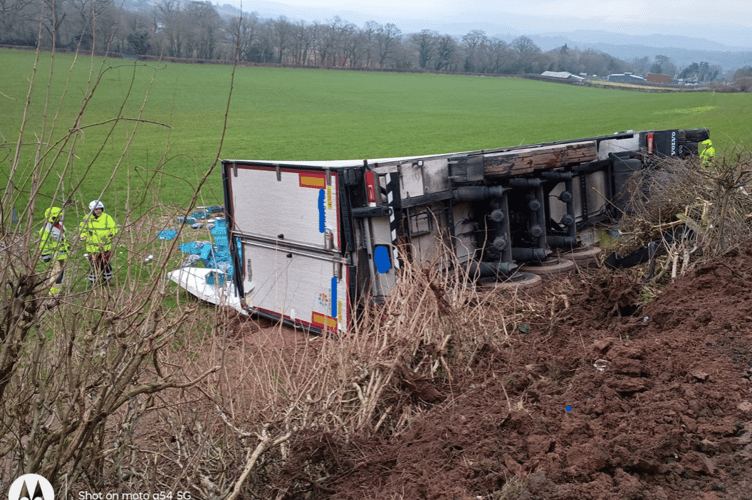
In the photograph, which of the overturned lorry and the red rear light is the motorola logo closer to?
the overturned lorry

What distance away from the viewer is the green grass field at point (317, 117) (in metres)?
27.1

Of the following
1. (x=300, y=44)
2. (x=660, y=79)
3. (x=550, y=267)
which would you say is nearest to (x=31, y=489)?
(x=550, y=267)

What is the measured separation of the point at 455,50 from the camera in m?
114

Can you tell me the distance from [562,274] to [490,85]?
8388cm

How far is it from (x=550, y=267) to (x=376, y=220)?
2928 millimetres

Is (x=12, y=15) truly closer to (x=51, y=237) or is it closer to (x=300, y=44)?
(x=51, y=237)

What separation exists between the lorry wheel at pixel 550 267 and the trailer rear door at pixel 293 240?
9.35ft

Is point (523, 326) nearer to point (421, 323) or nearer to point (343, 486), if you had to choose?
point (421, 323)

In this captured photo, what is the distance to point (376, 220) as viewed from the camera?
764cm

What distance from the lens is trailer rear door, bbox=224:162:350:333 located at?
7809mm

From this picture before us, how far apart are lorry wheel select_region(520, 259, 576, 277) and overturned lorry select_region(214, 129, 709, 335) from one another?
0.26ft

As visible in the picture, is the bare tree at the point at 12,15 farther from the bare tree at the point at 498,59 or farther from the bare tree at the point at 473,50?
the bare tree at the point at 498,59

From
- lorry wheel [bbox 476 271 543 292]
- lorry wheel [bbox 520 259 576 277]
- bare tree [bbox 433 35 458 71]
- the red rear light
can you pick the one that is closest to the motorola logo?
the red rear light

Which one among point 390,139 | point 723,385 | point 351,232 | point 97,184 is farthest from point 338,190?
point 390,139
